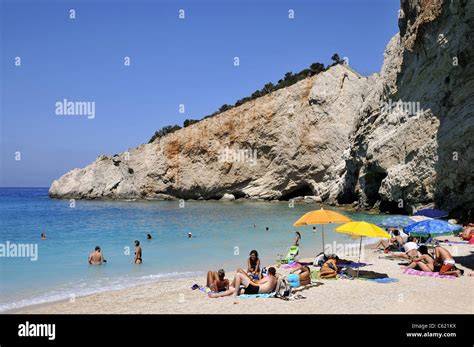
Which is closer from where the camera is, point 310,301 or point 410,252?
point 310,301

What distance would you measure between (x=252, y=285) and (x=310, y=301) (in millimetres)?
1496

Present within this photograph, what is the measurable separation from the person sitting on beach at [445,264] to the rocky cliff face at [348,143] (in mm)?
14546

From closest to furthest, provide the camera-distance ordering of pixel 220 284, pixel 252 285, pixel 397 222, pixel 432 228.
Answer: pixel 252 285 < pixel 220 284 < pixel 432 228 < pixel 397 222

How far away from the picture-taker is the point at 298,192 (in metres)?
58.0

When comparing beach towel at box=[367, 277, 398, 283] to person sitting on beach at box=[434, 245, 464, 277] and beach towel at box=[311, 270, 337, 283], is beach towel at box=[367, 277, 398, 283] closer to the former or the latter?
beach towel at box=[311, 270, 337, 283]

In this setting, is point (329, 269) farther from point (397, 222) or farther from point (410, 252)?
point (397, 222)

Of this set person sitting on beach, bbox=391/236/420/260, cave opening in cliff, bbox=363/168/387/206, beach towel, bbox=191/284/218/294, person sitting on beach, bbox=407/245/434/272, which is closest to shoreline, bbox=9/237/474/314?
beach towel, bbox=191/284/218/294

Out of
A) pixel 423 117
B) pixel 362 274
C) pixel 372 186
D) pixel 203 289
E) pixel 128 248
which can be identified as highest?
pixel 423 117

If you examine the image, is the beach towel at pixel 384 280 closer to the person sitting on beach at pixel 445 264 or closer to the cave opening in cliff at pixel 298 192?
the person sitting on beach at pixel 445 264

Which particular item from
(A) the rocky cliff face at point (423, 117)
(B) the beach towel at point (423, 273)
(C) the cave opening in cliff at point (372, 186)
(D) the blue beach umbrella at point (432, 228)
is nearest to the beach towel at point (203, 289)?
(B) the beach towel at point (423, 273)

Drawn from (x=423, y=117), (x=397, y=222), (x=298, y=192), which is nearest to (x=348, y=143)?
(x=298, y=192)

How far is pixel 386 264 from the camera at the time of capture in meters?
14.2

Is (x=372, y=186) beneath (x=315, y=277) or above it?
above

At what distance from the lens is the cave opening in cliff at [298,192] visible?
56.3 metres
